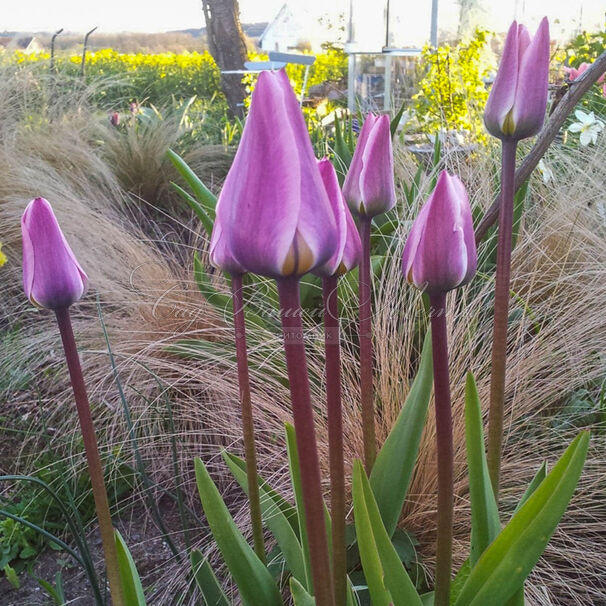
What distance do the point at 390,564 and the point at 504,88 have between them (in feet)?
1.64

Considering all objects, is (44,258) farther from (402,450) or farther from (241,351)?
(402,450)

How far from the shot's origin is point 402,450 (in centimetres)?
89

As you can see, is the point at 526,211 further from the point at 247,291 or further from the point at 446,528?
the point at 446,528

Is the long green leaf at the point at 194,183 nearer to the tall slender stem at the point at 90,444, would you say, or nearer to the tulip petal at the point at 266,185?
the tall slender stem at the point at 90,444

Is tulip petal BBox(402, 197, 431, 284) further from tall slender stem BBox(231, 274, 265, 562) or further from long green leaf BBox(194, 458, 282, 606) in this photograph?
long green leaf BBox(194, 458, 282, 606)

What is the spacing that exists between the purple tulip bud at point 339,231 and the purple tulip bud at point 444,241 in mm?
55

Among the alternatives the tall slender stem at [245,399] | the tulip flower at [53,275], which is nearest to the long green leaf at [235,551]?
the tall slender stem at [245,399]

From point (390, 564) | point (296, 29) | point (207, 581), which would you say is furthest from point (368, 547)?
point (296, 29)

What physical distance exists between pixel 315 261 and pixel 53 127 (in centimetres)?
402

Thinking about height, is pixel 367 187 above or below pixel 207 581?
above

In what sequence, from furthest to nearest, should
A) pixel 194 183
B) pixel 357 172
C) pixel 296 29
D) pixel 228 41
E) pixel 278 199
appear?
pixel 296 29 → pixel 228 41 → pixel 194 183 → pixel 357 172 → pixel 278 199

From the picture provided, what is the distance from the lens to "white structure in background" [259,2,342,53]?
26.7ft

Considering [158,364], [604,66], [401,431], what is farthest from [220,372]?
[604,66]

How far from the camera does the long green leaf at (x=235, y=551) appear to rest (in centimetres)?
75
